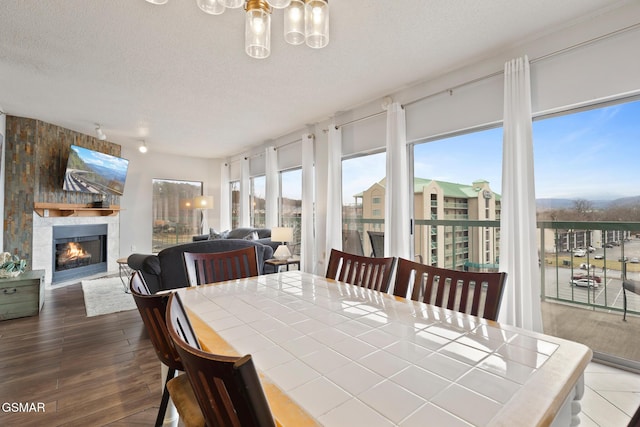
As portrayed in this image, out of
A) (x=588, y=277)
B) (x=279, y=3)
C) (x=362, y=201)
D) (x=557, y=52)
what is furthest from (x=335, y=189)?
(x=279, y=3)

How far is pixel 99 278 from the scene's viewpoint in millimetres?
5320

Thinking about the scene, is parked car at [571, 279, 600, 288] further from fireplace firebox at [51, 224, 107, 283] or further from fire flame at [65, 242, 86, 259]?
fire flame at [65, 242, 86, 259]

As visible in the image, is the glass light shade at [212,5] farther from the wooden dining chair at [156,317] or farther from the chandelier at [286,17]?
the wooden dining chair at [156,317]

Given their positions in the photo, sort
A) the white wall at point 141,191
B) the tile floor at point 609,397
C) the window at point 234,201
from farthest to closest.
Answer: the window at point 234,201 < the white wall at point 141,191 < the tile floor at point 609,397

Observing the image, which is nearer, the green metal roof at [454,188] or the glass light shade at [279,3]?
the glass light shade at [279,3]

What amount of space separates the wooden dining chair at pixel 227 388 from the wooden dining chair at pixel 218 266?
1363 mm

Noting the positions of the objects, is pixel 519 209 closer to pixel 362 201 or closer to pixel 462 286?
pixel 462 286

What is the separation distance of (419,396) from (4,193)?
5.92 metres

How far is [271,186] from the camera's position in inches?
225

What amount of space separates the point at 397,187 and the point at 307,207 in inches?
70.0

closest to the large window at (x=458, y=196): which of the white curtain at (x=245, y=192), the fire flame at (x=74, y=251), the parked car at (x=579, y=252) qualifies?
the parked car at (x=579, y=252)

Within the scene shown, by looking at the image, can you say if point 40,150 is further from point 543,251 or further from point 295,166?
point 543,251

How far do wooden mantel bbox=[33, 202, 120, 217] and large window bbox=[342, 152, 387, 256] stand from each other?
4.56 metres

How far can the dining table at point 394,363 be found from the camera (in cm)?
64
